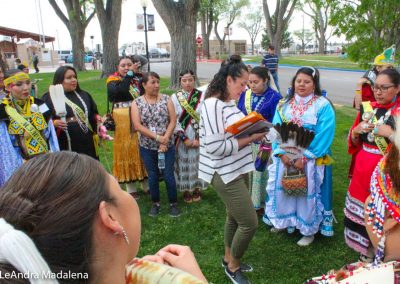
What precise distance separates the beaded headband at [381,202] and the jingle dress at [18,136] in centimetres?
324

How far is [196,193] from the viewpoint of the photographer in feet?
16.8

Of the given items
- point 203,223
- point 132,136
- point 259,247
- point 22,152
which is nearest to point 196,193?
point 203,223

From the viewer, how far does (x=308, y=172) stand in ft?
11.9

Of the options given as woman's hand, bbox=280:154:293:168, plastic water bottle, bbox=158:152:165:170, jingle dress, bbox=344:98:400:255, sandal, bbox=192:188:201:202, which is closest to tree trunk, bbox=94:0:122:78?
sandal, bbox=192:188:201:202

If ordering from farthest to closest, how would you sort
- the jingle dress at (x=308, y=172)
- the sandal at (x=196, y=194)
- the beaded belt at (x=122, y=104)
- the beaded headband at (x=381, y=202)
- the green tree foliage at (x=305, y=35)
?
the green tree foliage at (x=305, y=35) < the sandal at (x=196, y=194) < the beaded belt at (x=122, y=104) < the jingle dress at (x=308, y=172) < the beaded headband at (x=381, y=202)

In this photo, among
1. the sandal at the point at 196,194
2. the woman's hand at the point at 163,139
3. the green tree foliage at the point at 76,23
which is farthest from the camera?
the green tree foliage at the point at 76,23

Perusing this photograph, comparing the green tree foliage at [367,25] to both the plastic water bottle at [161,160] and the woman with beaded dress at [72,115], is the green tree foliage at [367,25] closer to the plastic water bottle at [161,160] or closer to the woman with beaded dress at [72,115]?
the plastic water bottle at [161,160]

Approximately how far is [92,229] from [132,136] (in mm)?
4138

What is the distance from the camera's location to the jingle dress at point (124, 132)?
483cm

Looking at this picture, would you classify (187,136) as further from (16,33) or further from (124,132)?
(16,33)

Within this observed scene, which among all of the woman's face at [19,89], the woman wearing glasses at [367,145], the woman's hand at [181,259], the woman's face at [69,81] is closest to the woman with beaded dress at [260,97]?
the woman wearing glasses at [367,145]

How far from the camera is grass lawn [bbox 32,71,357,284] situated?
333cm

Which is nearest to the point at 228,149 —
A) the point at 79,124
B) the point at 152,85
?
the point at 152,85

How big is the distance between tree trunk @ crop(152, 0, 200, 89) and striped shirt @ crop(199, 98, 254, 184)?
8.02 m
